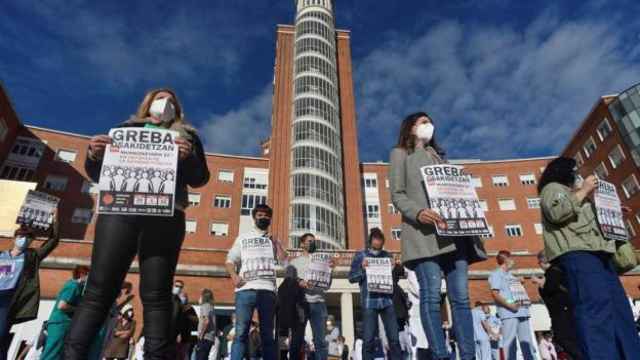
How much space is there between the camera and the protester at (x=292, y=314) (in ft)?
20.2

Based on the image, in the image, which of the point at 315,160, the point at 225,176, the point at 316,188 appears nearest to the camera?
the point at 316,188

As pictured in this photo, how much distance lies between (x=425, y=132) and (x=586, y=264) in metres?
2.03

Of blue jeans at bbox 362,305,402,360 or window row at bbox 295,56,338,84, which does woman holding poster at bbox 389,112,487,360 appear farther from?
window row at bbox 295,56,338,84

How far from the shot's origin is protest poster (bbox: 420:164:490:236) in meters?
3.64

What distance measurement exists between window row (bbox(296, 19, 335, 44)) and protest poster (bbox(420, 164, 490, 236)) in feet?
158

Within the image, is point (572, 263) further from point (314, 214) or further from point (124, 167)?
point (314, 214)

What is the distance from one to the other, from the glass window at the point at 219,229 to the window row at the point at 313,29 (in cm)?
2596

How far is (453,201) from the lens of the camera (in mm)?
3842

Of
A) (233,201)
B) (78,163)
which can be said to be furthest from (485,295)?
(78,163)

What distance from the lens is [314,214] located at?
121 feet

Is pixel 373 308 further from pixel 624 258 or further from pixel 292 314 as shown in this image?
pixel 624 258

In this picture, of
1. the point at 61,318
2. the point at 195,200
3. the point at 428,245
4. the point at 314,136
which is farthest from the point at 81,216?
the point at 428,245

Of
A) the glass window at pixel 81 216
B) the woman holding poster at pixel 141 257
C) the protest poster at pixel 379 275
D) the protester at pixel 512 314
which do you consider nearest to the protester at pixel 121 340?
the protest poster at pixel 379 275

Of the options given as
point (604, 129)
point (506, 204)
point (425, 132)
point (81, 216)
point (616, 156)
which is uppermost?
point (604, 129)
